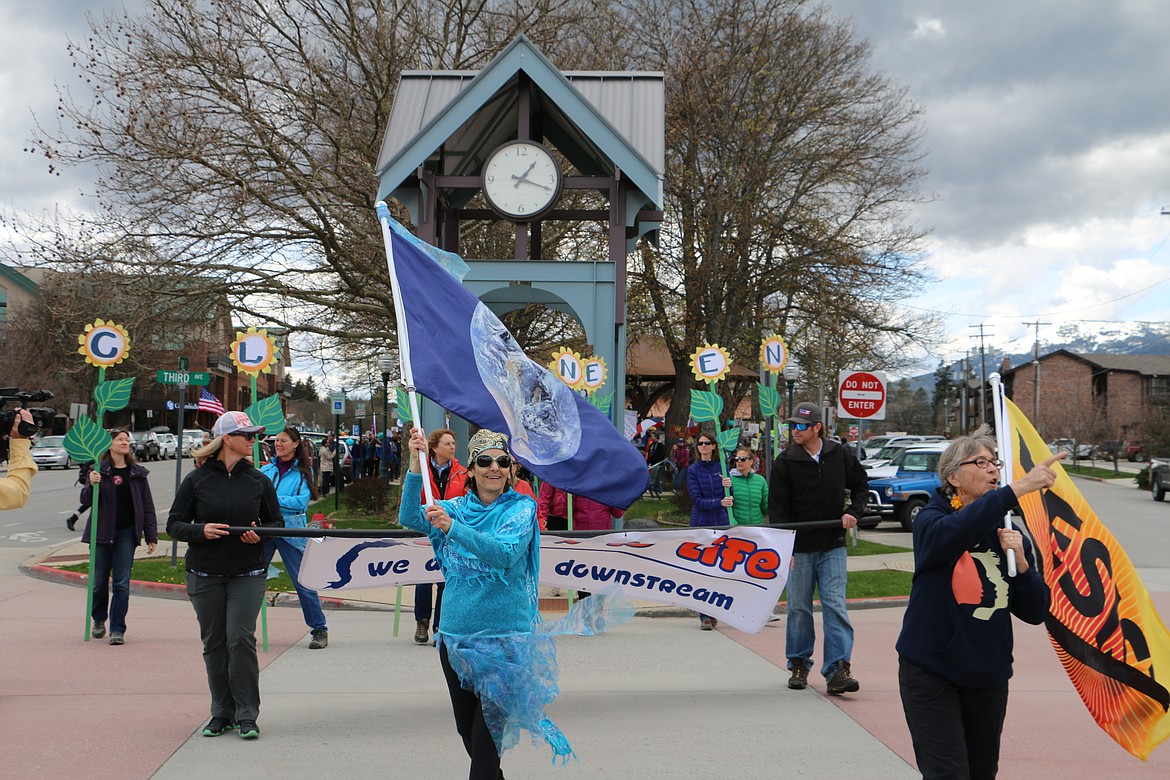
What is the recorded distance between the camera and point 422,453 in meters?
4.47

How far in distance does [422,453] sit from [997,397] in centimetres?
244

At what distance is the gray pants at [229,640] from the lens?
611cm

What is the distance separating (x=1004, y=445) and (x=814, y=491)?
11.2 ft

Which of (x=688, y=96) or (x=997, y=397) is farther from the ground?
(x=688, y=96)

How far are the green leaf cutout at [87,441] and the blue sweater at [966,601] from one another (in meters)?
8.29

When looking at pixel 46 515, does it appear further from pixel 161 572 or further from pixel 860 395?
pixel 860 395

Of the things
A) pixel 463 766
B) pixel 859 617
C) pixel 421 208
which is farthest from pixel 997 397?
pixel 421 208

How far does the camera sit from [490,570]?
14.4 feet

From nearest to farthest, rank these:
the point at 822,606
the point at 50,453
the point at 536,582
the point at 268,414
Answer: the point at 536,582, the point at 822,606, the point at 268,414, the point at 50,453

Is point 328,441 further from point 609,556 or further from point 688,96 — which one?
point 609,556

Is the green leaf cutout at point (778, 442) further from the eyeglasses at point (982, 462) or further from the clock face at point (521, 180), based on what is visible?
the eyeglasses at point (982, 462)

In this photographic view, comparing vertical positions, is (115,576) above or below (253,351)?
below

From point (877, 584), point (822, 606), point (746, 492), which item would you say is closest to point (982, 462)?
point (822, 606)

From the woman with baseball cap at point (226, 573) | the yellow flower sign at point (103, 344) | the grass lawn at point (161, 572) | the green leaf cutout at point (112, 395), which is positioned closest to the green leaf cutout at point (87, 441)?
the green leaf cutout at point (112, 395)
